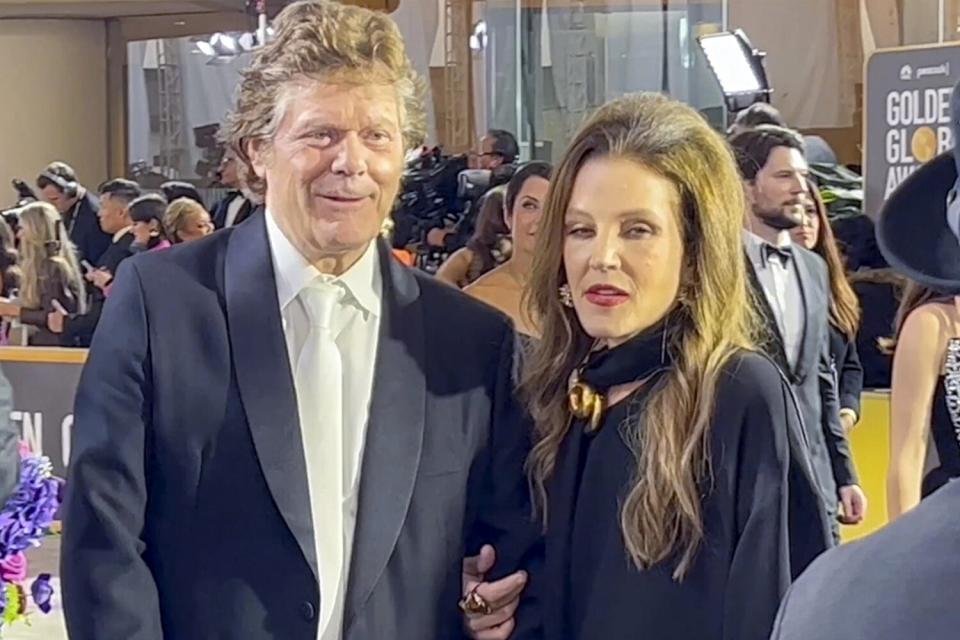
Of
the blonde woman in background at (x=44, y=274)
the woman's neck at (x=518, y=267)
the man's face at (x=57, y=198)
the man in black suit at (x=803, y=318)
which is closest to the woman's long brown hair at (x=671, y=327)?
the man in black suit at (x=803, y=318)

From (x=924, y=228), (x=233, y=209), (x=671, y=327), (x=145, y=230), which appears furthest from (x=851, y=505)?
(x=145, y=230)

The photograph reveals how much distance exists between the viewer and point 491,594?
1889 mm

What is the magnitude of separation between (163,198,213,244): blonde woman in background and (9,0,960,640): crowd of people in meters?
5.23

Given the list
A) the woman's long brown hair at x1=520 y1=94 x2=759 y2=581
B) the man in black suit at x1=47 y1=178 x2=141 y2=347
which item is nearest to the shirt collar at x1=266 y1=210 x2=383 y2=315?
the woman's long brown hair at x1=520 y1=94 x2=759 y2=581

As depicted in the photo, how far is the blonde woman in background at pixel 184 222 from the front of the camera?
7.05 metres

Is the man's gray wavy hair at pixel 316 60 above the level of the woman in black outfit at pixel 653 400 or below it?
above

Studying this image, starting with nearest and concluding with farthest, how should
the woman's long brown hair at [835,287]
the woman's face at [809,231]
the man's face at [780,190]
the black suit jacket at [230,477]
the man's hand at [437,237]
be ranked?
the black suit jacket at [230,477], the man's face at [780,190], the woman's long brown hair at [835,287], the woman's face at [809,231], the man's hand at [437,237]

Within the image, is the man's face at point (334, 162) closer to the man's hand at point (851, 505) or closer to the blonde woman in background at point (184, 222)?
the man's hand at point (851, 505)

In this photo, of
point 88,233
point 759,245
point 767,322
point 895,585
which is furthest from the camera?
point 88,233

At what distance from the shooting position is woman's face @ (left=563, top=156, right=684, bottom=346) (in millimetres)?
1852

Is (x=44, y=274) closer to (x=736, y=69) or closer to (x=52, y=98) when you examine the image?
(x=736, y=69)

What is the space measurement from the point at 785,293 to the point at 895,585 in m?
→ 3.23

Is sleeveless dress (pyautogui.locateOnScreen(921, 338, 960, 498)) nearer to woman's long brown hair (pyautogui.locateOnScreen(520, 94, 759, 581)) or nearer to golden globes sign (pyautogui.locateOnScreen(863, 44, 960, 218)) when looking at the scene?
woman's long brown hair (pyautogui.locateOnScreen(520, 94, 759, 581))

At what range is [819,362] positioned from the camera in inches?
155
